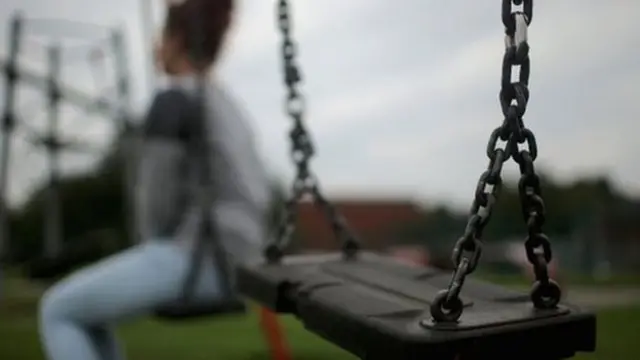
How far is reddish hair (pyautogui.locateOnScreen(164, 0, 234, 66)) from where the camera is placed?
129cm

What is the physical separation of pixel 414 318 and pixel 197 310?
1.89ft

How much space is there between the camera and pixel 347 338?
64 cm

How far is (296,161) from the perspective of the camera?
1.14m

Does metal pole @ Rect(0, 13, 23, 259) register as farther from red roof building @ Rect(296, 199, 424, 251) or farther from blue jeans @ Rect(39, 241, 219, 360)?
blue jeans @ Rect(39, 241, 219, 360)

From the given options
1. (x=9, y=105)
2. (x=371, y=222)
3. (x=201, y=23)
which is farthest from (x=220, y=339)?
(x=371, y=222)

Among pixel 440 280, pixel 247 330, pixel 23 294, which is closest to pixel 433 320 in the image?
pixel 440 280

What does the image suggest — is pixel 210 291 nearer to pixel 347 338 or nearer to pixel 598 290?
pixel 347 338

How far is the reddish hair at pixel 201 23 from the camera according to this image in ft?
4.23

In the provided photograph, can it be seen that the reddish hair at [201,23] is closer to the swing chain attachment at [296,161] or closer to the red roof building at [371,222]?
the swing chain attachment at [296,161]

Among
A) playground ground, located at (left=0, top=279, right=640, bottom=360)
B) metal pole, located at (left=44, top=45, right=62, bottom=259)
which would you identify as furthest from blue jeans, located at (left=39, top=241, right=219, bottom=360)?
metal pole, located at (left=44, top=45, right=62, bottom=259)

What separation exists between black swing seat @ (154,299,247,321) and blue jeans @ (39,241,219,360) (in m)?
0.01

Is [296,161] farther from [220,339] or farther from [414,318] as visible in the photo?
[220,339]

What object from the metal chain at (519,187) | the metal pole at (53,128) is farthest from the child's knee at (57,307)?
the metal pole at (53,128)

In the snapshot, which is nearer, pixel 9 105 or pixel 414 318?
pixel 414 318
